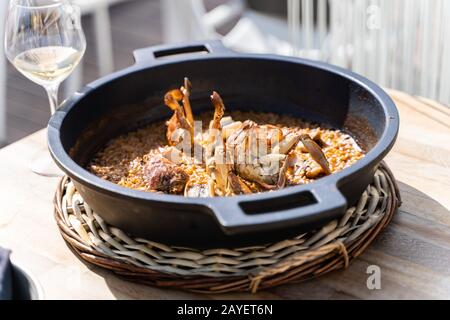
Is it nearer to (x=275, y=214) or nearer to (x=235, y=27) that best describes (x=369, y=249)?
(x=275, y=214)

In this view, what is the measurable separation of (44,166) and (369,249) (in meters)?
0.69

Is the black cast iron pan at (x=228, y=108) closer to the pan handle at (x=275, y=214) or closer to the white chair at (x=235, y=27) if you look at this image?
the pan handle at (x=275, y=214)

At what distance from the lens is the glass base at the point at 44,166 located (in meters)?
1.47

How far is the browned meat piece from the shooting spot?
4.09 ft

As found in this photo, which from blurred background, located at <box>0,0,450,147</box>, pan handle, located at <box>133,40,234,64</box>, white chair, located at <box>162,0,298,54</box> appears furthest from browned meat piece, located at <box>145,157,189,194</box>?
white chair, located at <box>162,0,298,54</box>

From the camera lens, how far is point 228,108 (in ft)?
5.23

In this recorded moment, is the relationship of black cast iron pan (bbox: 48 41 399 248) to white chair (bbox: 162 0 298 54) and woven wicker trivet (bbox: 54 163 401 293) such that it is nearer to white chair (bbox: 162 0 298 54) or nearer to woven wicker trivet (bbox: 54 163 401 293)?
woven wicker trivet (bbox: 54 163 401 293)

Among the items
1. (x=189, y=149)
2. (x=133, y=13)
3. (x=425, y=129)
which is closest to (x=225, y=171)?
(x=189, y=149)

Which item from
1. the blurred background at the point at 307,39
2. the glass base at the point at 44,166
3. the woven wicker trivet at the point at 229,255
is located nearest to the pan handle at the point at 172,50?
the glass base at the point at 44,166

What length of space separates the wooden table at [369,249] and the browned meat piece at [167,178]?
0.18m

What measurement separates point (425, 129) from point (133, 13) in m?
2.93

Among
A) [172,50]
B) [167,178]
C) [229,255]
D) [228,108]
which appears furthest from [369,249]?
[172,50]

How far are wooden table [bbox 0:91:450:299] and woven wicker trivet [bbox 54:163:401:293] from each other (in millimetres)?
19

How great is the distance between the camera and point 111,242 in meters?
1.19
